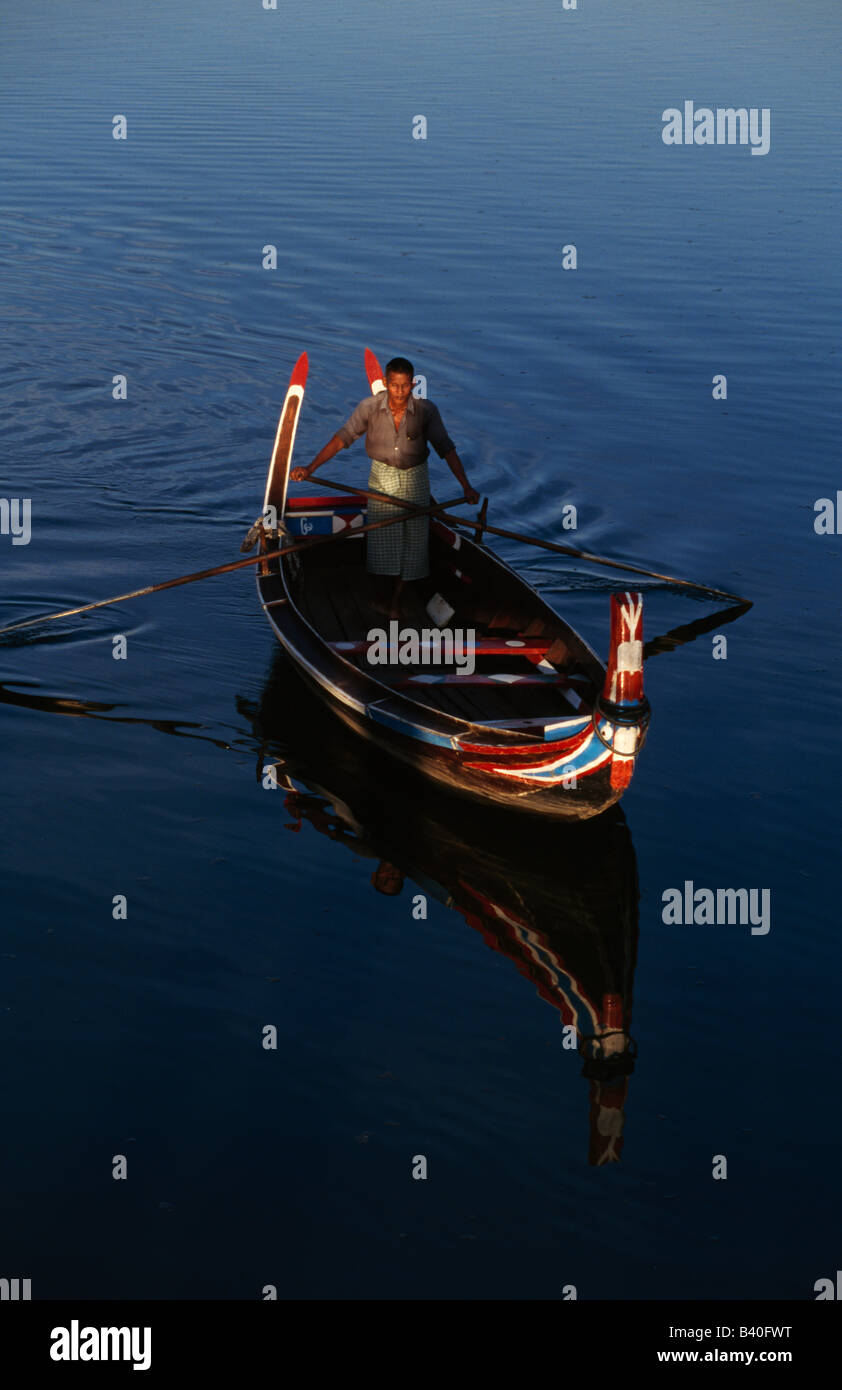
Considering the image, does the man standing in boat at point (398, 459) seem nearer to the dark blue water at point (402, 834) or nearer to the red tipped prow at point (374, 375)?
the red tipped prow at point (374, 375)

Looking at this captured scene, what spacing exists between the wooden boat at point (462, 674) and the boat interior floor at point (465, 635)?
0.04 feet

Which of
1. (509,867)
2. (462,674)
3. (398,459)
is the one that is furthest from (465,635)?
(509,867)

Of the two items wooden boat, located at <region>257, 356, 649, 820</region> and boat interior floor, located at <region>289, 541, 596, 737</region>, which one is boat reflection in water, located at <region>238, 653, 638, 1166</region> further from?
boat interior floor, located at <region>289, 541, 596, 737</region>

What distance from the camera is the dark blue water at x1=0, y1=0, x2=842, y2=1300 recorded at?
6863 mm

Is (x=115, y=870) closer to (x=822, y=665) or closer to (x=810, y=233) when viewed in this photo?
(x=822, y=665)

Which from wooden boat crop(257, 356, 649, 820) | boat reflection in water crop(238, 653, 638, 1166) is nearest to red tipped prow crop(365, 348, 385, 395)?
wooden boat crop(257, 356, 649, 820)

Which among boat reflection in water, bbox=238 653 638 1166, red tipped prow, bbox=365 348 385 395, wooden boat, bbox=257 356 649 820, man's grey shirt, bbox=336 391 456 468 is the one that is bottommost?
boat reflection in water, bbox=238 653 638 1166

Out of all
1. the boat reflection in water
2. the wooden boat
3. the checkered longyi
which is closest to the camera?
the boat reflection in water

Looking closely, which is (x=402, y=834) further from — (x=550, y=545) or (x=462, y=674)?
(x=550, y=545)

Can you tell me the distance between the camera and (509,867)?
9562mm

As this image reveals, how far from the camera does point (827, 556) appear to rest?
14.5m

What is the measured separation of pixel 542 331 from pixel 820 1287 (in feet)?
55.9

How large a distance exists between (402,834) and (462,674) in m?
1.31

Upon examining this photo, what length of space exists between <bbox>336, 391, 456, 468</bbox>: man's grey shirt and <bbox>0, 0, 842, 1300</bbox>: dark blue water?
2099 millimetres
